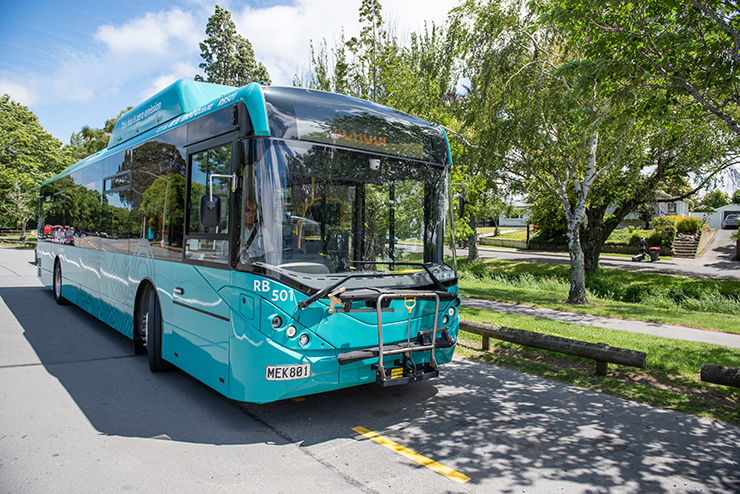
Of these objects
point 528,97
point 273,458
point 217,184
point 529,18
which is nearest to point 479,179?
point 528,97

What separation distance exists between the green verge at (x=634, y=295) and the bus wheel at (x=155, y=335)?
11.8m

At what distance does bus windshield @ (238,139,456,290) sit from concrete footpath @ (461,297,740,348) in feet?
24.6

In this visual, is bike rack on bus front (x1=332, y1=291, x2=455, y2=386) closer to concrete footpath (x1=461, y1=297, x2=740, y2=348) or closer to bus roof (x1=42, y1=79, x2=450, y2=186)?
bus roof (x1=42, y1=79, x2=450, y2=186)

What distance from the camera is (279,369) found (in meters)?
4.33

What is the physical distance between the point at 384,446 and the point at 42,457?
2947mm

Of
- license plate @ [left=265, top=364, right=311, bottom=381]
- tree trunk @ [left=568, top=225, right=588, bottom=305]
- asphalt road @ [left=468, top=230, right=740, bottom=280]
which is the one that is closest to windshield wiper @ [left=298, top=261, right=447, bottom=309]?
license plate @ [left=265, top=364, right=311, bottom=381]

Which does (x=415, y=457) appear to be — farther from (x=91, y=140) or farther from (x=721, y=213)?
(x=91, y=140)

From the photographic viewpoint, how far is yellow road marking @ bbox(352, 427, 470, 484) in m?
3.87

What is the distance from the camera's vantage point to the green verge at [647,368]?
5.89m

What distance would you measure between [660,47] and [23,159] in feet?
156

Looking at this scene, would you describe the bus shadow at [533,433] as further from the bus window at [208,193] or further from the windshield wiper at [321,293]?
the bus window at [208,193]

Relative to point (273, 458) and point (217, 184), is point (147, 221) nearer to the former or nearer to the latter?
point (217, 184)

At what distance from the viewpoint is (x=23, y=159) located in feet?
132

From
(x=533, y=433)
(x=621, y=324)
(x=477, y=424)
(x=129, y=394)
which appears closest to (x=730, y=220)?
(x=621, y=324)
